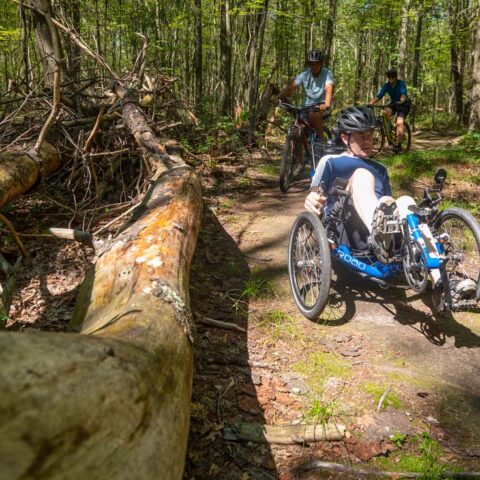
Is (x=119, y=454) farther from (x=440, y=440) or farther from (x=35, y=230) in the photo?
(x=35, y=230)

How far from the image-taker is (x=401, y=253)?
3666 millimetres

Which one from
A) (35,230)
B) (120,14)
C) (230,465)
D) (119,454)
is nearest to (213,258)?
(35,230)

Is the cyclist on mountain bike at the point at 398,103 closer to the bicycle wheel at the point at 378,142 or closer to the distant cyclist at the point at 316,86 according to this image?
the bicycle wheel at the point at 378,142

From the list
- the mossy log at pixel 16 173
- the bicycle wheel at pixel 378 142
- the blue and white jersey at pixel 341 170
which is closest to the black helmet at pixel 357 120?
the blue and white jersey at pixel 341 170

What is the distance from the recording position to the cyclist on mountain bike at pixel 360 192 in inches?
147

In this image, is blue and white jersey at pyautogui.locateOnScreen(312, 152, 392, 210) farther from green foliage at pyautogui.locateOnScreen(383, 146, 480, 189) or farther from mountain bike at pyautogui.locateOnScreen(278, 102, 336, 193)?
green foliage at pyautogui.locateOnScreen(383, 146, 480, 189)

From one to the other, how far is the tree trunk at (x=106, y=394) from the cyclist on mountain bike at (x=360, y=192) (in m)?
1.89

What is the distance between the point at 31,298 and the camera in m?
4.22

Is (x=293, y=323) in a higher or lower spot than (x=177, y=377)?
lower

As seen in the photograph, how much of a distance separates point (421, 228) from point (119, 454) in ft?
9.08

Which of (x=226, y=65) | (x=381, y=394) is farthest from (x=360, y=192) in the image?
(x=226, y=65)

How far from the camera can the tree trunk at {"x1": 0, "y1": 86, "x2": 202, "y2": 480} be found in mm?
1216

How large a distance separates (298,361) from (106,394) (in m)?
2.10

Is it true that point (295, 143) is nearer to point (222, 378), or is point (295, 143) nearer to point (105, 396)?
point (222, 378)
